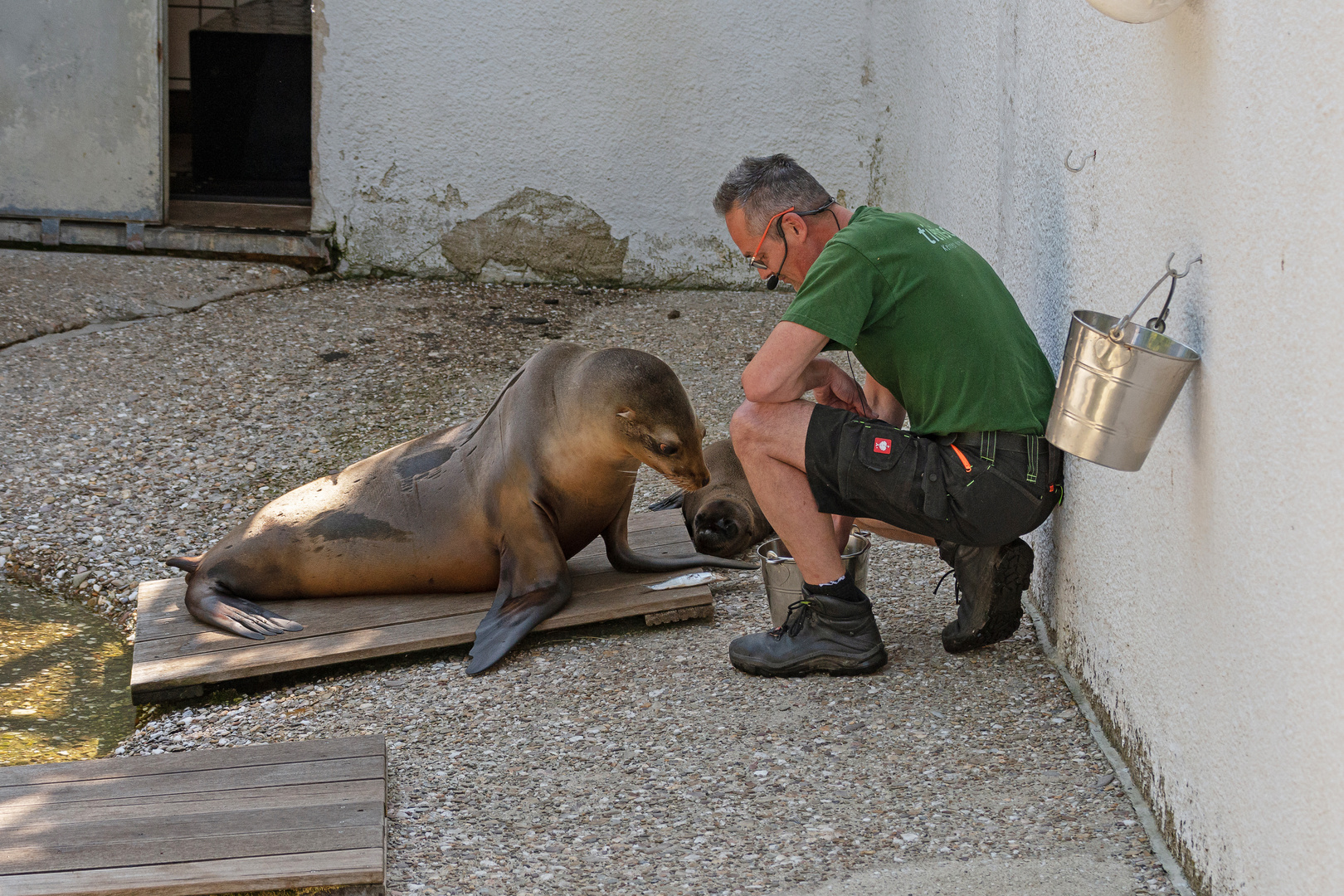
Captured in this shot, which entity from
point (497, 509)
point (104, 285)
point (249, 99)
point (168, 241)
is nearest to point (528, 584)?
point (497, 509)

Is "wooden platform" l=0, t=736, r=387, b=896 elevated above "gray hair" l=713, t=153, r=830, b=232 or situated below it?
below

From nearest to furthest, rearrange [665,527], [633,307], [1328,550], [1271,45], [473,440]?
1. [1328,550]
2. [1271,45]
3. [473,440]
4. [665,527]
5. [633,307]

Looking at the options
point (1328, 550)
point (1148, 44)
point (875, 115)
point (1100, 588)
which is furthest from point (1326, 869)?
point (875, 115)

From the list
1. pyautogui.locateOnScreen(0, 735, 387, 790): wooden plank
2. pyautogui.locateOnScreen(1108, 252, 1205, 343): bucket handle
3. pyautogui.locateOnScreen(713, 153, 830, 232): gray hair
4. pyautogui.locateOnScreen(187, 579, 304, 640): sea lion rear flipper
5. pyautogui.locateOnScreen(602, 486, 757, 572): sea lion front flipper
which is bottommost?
pyautogui.locateOnScreen(187, 579, 304, 640): sea lion rear flipper

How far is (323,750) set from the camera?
2.95m

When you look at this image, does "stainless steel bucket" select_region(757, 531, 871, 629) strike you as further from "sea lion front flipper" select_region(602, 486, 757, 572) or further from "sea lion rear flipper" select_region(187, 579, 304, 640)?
"sea lion rear flipper" select_region(187, 579, 304, 640)

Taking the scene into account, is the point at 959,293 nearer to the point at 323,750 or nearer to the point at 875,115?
the point at 323,750

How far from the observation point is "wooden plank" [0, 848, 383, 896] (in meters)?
2.40

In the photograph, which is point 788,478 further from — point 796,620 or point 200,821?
point 200,821

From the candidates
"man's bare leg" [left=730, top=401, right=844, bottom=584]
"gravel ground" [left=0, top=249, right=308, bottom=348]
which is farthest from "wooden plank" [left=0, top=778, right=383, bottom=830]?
"gravel ground" [left=0, top=249, right=308, bottom=348]

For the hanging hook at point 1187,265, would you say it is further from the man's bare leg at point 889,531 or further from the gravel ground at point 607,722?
the man's bare leg at point 889,531

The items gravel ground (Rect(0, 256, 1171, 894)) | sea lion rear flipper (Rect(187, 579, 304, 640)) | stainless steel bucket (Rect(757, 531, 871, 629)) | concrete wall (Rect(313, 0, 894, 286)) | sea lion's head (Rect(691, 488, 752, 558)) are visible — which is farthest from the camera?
concrete wall (Rect(313, 0, 894, 286))

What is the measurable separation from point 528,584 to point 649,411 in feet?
2.22

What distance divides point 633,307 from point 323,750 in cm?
513
